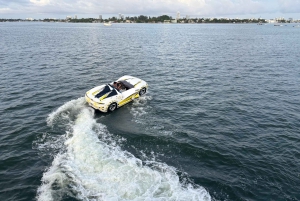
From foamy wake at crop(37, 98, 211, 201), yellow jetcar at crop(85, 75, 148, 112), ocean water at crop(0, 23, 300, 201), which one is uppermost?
yellow jetcar at crop(85, 75, 148, 112)

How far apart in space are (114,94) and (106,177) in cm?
1086

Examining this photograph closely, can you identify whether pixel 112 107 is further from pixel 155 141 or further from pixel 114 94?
pixel 155 141

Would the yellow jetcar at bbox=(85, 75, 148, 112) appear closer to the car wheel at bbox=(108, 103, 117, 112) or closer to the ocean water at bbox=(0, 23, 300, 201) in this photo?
the car wheel at bbox=(108, 103, 117, 112)

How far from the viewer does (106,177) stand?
12.4 metres

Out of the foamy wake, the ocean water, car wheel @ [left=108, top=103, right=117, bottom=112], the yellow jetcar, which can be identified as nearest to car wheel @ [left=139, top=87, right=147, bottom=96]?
the yellow jetcar

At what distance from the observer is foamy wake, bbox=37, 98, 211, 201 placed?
1137 centimetres

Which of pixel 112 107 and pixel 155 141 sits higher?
pixel 112 107

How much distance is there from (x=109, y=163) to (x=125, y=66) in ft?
95.7

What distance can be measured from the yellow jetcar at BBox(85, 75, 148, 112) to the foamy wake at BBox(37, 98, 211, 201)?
197 inches

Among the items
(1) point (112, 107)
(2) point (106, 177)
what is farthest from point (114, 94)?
(2) point (106, 177)

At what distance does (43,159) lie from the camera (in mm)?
14539

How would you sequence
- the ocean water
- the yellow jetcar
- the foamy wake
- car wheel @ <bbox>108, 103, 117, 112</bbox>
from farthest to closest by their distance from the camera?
car wheel @ <bbox>108, 103, 117, 112</bbox> < the yellow jetcar < the ocean water < the foamy wake

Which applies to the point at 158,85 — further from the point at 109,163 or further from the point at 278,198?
the point at 278,198

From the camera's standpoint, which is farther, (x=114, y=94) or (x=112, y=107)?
(x=114, y=94)
